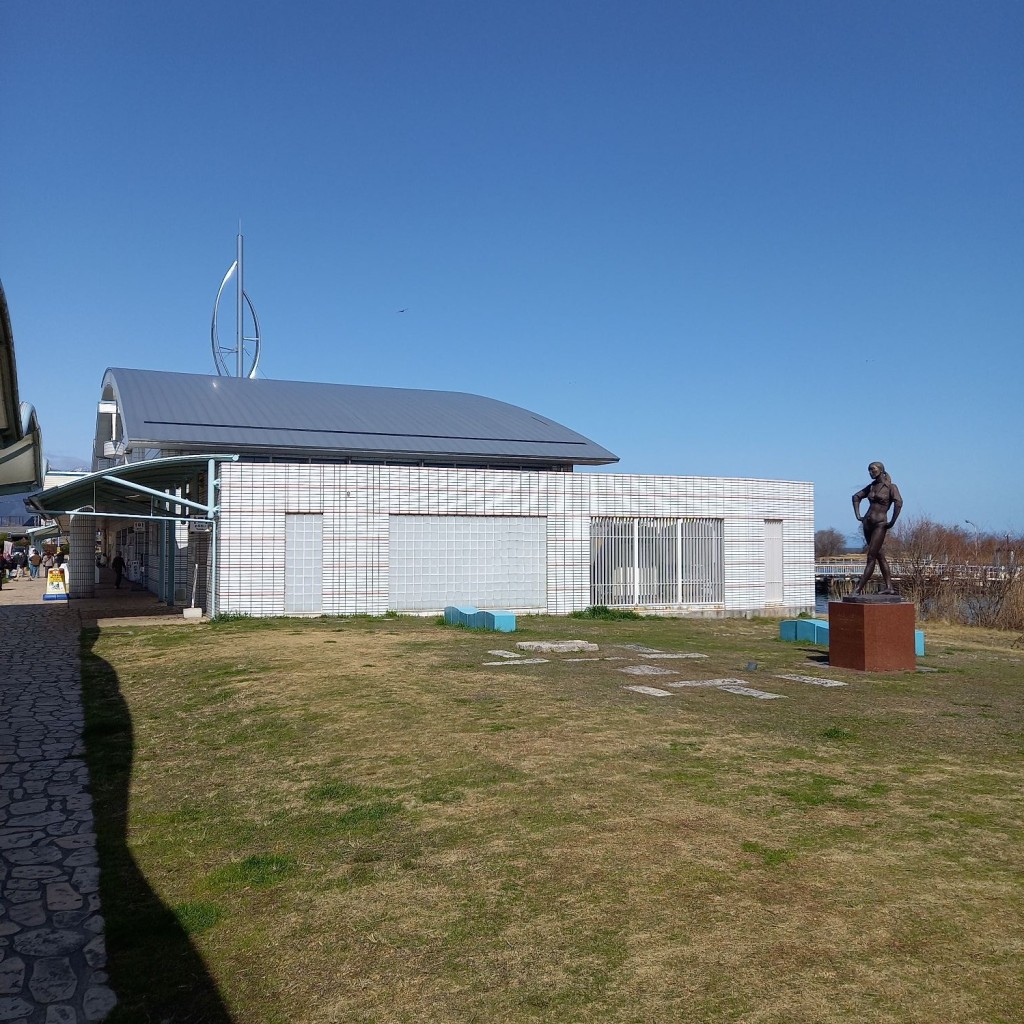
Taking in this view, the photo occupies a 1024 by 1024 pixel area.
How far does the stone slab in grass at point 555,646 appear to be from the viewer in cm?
1476

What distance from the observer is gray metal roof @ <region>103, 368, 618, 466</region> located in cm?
2494

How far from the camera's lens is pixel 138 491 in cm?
2002

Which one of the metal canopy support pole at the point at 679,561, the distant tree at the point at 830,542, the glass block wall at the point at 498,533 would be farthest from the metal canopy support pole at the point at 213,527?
the distant tree at the point at 830,542

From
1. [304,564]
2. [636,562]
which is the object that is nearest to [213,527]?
[304,564]

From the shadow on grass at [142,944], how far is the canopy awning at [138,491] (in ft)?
41.8

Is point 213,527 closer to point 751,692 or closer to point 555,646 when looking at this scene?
point 555,646

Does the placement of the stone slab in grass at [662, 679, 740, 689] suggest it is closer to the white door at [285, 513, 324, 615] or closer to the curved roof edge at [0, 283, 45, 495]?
the curved roof edge at [0, 283, 45, 495]

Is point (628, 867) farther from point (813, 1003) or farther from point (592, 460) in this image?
point (592, 460)

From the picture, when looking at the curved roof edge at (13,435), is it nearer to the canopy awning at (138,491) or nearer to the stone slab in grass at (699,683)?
the stone slab in grass at (699,683)

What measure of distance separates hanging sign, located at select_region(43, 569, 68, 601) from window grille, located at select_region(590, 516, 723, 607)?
53.9 ft

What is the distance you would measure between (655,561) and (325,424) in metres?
10.6

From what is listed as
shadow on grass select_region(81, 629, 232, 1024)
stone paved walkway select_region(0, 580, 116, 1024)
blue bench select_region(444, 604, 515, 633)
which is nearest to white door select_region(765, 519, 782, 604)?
blue bench select_region(444, 604, 515, 633)

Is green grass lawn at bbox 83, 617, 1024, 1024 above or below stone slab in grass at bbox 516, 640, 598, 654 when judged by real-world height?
below

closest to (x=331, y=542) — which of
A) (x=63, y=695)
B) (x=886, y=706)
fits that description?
(x=63, y=695)
